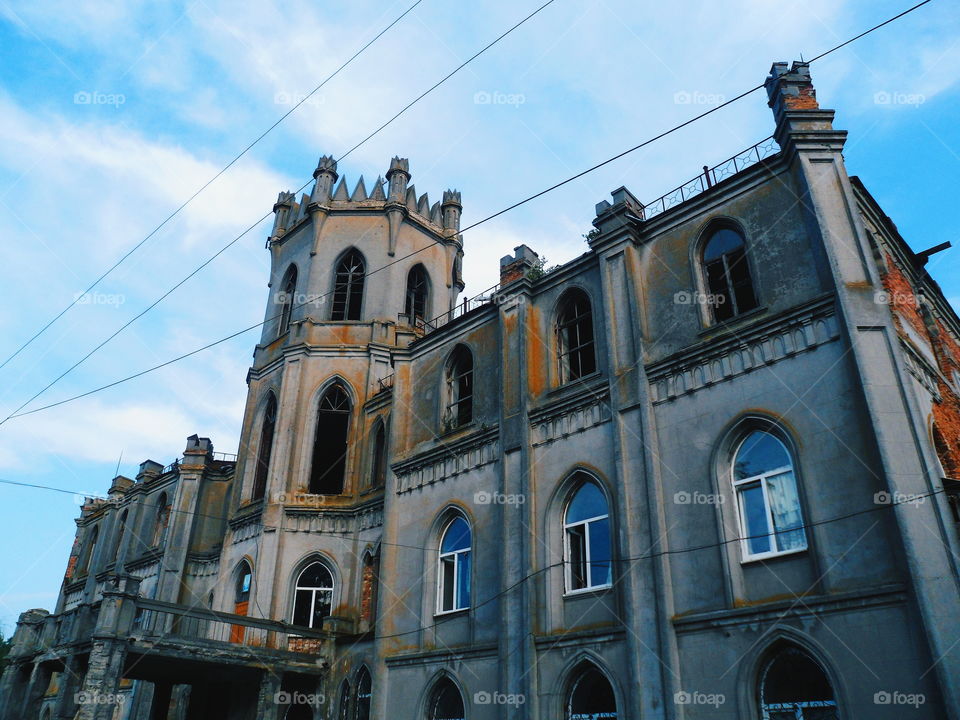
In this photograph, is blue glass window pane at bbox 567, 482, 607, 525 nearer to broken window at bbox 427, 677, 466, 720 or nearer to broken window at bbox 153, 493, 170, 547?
broken window at bbox 427, 677, 466, 720

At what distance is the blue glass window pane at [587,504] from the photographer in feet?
50.1

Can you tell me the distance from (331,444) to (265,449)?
2.24 metres

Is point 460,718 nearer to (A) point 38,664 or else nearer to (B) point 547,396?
(B) point 547,396

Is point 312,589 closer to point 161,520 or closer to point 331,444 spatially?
point 331,444

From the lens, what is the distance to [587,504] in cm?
1553

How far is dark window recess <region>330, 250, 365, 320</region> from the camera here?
26938mm

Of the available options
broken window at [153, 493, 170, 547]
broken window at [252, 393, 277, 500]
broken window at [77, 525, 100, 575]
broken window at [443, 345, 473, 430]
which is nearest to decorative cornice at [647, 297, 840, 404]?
broken window at [443, 345, 473, 430]

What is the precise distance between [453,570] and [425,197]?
17.2 m

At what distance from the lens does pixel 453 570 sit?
17.9 meters

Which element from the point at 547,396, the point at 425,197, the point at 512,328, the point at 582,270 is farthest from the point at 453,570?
the point at 425,197

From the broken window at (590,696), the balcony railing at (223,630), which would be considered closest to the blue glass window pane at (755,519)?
the broken window at (590,696)

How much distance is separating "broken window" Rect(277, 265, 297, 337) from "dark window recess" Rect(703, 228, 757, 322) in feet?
54.5

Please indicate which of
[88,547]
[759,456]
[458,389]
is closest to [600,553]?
[759,456]

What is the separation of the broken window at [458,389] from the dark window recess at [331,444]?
5443 millimetres
